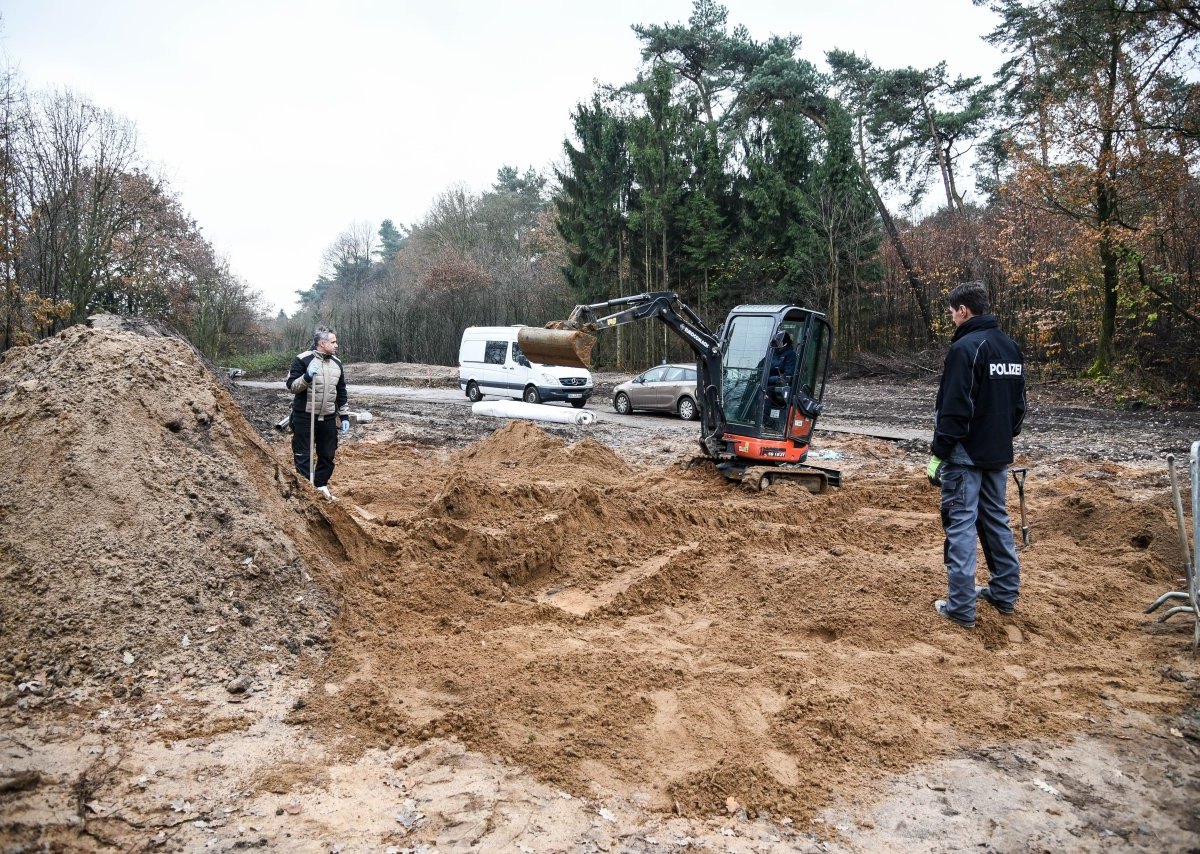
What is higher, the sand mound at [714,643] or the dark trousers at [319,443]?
the dark trousers at [319,443]

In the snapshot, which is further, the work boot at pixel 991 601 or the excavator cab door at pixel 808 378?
the excavator cab door at pixel 808 378

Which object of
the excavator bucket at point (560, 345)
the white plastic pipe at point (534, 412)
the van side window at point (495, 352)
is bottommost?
the white plastic pipe at point (534, 412)

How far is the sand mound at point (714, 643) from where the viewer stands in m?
3.82

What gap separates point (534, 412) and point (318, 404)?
1121cm

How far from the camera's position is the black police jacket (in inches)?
197

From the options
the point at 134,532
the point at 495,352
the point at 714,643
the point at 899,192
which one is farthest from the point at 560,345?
the point at 899,192

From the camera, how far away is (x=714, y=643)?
5.11m

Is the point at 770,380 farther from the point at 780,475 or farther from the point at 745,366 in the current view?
the point at 780,475

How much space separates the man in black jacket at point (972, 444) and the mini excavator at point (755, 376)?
4.70 metres

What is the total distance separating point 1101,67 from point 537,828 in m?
21.7

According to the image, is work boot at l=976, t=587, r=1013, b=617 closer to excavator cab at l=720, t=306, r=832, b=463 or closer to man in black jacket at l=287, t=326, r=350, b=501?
excavator cab at l=720, t=306, r=832, b=463

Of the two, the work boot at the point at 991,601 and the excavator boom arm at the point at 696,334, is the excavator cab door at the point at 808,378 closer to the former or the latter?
the excavator boom arm at the point at 696,334

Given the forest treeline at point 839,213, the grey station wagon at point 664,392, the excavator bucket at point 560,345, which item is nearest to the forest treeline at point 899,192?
the forest treeline at point 839,213

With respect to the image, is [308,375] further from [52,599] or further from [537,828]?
[537,828]
